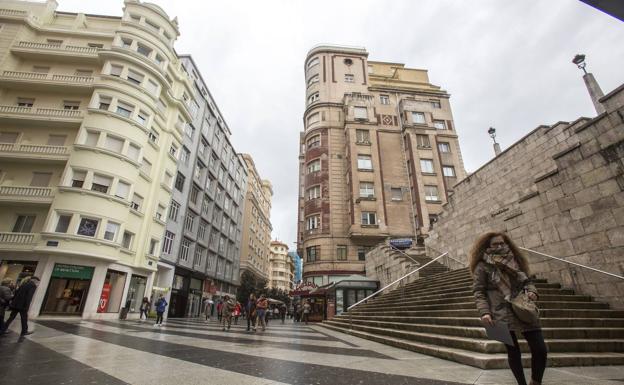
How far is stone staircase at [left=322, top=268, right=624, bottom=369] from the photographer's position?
14.4 ft

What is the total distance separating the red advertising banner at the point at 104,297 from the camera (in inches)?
662

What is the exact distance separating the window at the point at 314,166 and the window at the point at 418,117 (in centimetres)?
1261

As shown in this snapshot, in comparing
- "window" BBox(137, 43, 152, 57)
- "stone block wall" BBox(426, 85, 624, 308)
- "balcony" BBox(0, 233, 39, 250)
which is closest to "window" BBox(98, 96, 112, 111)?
"window" BBox(137, 43, 152, 57)

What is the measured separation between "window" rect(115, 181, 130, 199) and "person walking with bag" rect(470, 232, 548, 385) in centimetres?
2120

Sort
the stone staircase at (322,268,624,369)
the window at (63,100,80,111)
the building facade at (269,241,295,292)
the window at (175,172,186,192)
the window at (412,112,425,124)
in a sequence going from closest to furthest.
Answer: the stone staircase at (322,268,624,369), the window at (63,100,80,111), the window at (175,172,186,192), the window at (412,112,425,124), the building facade at (269,241,295,292)

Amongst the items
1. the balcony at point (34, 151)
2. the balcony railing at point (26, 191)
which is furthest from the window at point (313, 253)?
the balcony at point (34, 151)

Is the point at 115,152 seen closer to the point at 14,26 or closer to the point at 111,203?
the point at 111,203

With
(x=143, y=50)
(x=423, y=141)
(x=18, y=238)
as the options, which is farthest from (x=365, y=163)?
(x=18, y=238)

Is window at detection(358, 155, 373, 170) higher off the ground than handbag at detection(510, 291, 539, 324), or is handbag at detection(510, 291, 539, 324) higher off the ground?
window at detection(358, 155, 373, 170)

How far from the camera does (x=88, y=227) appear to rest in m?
16.7

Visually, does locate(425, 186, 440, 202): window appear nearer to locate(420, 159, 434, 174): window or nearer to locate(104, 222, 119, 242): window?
locate(420, 159, 434, 174): window

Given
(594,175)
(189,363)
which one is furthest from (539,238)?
(189,363)

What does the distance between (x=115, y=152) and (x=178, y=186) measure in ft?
25.1

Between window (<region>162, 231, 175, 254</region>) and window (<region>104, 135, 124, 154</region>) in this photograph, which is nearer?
window (<region>104, 135, 124, 154</region>)
